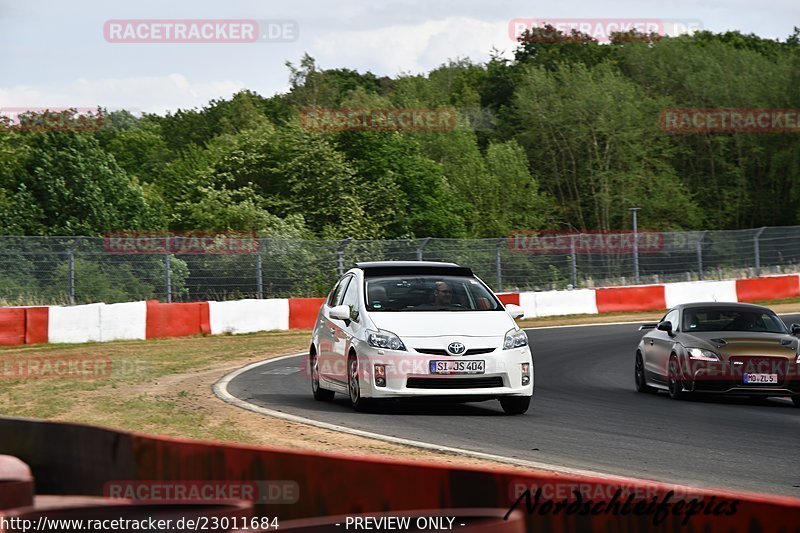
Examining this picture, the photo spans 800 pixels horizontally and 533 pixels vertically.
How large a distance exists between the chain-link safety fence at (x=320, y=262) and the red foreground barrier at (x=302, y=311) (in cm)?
137

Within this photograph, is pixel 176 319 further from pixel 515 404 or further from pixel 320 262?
pixel 515 404

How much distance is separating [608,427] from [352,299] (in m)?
3.56

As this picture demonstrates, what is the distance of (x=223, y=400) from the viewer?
1444cm

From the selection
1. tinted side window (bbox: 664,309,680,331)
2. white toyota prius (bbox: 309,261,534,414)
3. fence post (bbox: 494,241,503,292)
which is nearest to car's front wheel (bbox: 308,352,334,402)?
white toyota prius (bbox: 309,261,534,414)

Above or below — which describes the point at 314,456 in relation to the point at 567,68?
below

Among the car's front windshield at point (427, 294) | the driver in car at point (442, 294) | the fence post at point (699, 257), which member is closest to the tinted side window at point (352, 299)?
the car's front windshield at point (427, 294)

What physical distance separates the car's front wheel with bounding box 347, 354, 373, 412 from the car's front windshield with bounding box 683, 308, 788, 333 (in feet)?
15.0

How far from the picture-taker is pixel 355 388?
1302 centimetres

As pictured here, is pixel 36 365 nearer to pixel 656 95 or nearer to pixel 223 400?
pixel 223 400

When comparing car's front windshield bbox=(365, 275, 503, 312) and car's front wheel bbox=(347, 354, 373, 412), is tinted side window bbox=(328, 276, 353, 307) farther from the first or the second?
car's front wheel bbox=(347, 354, 373, 412)

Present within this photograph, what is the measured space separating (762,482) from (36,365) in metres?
14.7

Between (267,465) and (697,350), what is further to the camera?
(697,350)

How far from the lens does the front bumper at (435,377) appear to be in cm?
1229

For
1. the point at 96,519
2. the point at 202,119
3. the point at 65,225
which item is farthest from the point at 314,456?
the point at 202,119
